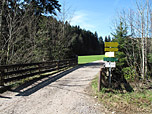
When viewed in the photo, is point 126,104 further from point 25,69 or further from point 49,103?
point 25,69

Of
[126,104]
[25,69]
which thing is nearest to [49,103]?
[126,104]

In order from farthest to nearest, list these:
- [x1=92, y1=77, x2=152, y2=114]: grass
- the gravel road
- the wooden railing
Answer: the wooden railing → [x1=92, y1=77, x2=152, y2=114]: grass → the gravel road

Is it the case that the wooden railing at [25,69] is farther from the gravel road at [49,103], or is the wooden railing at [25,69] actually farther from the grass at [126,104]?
the grass at [126,104]

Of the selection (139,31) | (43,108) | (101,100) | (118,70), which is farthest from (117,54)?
(43,108)

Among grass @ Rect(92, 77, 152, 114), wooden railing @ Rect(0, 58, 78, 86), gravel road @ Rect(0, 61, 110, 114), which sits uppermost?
wooden railing @ Rect(0, 58, 78, 86)

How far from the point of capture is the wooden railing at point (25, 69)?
5699 mm

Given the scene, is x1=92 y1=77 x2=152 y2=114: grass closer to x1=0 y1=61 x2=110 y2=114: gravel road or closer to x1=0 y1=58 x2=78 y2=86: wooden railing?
x1=0 y1=61 x2=110 y2=114: gravel road

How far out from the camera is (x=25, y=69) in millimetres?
6996

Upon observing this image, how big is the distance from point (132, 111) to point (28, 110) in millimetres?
3099

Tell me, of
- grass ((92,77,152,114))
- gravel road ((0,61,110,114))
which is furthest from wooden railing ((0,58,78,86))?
grass ((92,77,152,114))

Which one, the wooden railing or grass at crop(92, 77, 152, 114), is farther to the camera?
the wooden railing

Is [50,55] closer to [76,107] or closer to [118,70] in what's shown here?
[118,70]

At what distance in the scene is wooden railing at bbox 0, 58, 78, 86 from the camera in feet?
18.7

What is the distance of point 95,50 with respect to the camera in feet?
283
